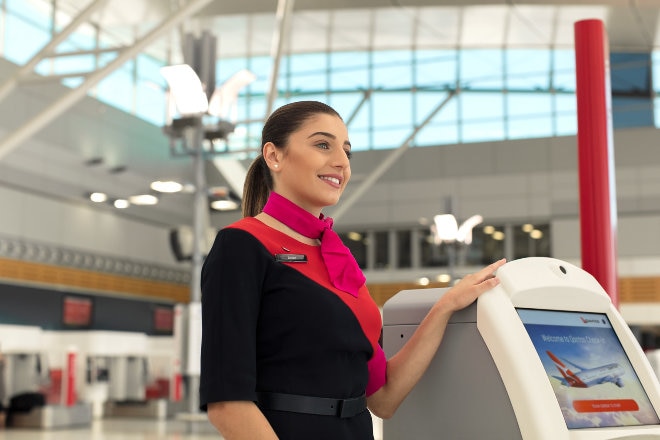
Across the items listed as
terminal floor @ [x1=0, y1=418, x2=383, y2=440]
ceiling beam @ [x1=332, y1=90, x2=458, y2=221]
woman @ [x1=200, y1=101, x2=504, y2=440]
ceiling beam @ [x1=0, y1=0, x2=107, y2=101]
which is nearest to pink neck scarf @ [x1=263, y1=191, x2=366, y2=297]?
woman @ [x1=200, y1=101, x2=504, y2=440]

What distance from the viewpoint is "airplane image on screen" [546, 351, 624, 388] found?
9.77 ft

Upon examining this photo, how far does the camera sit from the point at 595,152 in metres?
4.65

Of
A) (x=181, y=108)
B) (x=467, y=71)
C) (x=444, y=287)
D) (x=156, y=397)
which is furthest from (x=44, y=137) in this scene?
(x=444, y=287)

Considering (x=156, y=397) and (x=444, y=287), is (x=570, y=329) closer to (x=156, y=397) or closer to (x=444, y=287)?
(x=444, y=287)

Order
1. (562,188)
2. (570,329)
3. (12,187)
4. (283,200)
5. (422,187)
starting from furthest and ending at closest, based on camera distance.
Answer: (422,187), (562,188), (12,187), (570,329), (283,200)

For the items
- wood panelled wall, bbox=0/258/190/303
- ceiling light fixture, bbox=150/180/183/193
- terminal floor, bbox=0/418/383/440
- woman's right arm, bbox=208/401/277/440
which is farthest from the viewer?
wood panelled wall, bbox=0/258/190/303

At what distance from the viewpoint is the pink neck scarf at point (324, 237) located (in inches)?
108

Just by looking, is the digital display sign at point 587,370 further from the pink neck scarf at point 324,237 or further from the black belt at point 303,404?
the black belt at point 303,404

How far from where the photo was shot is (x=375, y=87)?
3478 centimetres

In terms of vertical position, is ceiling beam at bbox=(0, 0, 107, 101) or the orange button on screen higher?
ceiling beam at bbox=(0, 0, 107, 101)

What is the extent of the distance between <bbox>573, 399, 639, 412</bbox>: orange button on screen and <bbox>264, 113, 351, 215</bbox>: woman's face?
1.04 metres

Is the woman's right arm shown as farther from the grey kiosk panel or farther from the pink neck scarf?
the grey kiosk panel

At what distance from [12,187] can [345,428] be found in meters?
24.7

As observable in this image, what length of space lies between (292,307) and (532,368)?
79 centimetres
